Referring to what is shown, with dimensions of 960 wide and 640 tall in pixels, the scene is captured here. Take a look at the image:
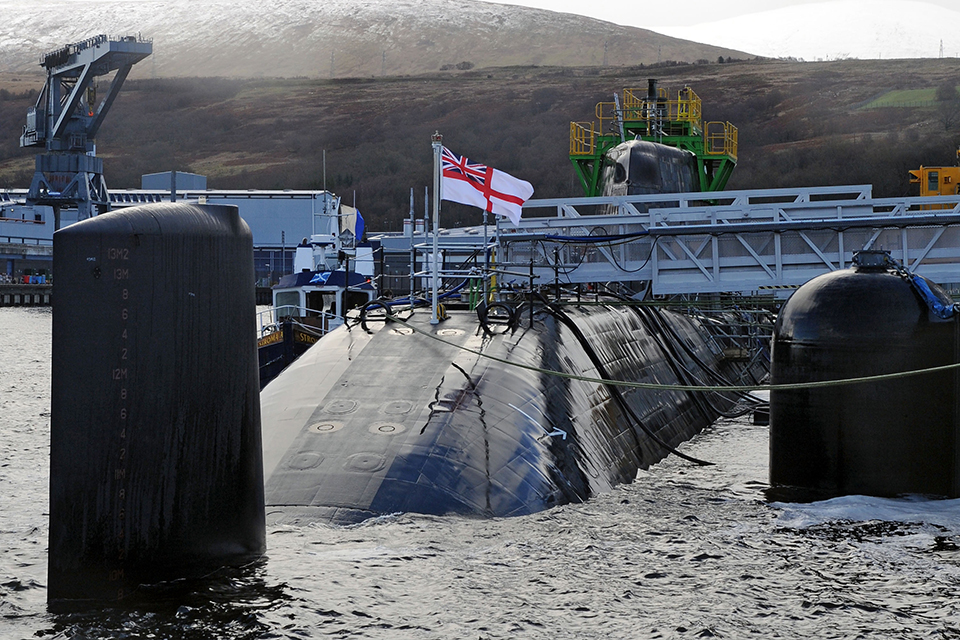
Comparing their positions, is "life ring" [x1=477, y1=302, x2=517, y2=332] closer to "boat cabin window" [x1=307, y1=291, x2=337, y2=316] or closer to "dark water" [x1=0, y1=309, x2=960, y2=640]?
"dark water" [x1=0, y1=309, x2=960, y2=640]

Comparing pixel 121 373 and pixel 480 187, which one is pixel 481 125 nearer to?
pixel 480 187

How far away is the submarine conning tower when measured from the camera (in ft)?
42.5

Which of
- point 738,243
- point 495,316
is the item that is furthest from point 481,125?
point 495,316

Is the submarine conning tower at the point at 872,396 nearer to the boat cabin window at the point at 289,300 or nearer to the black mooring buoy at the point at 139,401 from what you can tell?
the black mooring buoy at the point at 139,401

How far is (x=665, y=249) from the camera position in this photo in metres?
21.5

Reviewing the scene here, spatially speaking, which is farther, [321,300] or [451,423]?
[321,300]

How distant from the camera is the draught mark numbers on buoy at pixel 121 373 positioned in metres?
7.77

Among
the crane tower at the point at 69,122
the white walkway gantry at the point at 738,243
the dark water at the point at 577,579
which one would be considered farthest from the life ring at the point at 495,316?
the crane tower at the point at 69,122

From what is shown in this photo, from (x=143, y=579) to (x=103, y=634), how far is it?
49 centimetres

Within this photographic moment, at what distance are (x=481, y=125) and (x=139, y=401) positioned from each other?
150 metres

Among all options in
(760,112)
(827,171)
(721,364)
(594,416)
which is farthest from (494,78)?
(594,416)

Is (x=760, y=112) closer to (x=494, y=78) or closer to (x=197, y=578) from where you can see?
(x=494, y=78)

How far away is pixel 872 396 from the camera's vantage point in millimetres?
13047

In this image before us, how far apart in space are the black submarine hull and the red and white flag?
1864mm
